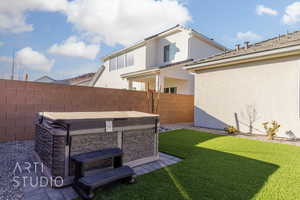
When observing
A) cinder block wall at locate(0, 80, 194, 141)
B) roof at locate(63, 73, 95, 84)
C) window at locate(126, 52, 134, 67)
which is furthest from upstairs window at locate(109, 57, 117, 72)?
cinder block wall at locate(0, 80, 194, 141)

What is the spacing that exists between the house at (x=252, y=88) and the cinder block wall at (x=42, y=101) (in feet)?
12.3

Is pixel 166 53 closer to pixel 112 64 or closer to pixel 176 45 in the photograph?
pixel 176 45

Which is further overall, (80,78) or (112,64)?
(80,78)

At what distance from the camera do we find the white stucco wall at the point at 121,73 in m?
13.6

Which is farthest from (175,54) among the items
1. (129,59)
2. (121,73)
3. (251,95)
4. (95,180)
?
(95,180)

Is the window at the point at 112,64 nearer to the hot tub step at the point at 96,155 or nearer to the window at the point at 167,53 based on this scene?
the window at the point at 167,53

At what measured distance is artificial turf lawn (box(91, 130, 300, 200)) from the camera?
7.40 ft

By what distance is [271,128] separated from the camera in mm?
5949

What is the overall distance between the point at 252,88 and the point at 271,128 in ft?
5.92

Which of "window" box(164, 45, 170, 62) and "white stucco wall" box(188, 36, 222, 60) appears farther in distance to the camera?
"window" box(164, 45, 170, 62)

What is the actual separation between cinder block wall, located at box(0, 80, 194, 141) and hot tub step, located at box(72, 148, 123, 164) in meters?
4.06

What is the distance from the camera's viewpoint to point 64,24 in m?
9.40

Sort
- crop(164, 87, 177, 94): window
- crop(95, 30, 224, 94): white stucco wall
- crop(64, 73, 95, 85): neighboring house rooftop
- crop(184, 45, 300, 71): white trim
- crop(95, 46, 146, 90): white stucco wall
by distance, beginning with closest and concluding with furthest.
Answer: crop(184, 45, 300, 71): white trim
crop(95, 30, 224, 94): white stucco wall
crop(164, 87, 177, 94): window
crop(95, 46, 146, 90): white stucco wall
crop(64, 73, 95, 85): neighboring house rooftop

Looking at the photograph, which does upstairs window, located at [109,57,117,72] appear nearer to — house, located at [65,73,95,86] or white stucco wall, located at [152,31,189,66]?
house, located at [65,73,95,86]
